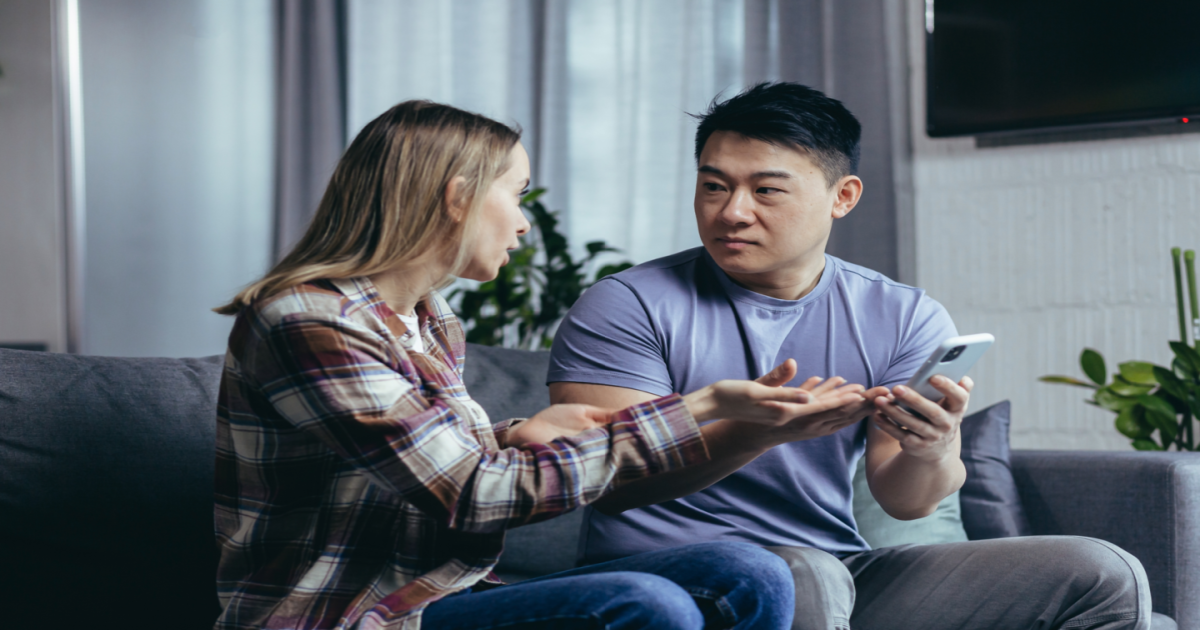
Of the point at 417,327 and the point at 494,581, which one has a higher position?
the point at 417,327

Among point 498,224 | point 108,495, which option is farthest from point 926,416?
point 108,495

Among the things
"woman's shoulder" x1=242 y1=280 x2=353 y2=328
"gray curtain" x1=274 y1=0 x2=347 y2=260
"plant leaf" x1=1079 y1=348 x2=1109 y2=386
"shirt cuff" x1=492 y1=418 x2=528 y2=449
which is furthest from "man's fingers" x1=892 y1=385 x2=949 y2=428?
"gray curtain" x1=274 y1=0 x2=347 y2=260

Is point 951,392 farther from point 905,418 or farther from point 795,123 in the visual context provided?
point 795,123

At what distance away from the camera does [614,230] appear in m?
2.83

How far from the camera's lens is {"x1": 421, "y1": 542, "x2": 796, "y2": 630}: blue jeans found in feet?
2.88

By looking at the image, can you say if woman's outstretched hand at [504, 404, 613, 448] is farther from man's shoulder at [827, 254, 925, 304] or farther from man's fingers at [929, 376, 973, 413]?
man's shoulder at [827, 254, 925, 304]

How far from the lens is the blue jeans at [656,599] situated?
0.88 metres

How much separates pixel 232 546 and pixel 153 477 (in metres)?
0.40

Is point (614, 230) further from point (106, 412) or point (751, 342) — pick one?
point (106, 412)

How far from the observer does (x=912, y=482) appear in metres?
1.26

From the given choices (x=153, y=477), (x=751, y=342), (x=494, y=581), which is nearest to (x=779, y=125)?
(x=751, y=342)

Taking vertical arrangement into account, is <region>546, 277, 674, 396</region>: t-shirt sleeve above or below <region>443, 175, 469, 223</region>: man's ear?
below

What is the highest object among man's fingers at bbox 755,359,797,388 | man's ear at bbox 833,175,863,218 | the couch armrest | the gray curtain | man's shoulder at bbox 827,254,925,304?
the gray curtain

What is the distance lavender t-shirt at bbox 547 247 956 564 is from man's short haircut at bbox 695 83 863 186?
0.19m
